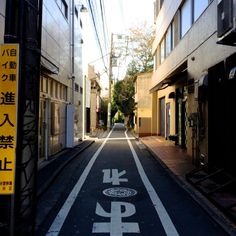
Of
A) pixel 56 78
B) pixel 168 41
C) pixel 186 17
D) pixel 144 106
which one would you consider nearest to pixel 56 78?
pixel 56 78

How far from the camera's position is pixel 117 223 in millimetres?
6887

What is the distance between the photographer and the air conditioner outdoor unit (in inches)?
296

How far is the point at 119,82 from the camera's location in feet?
187

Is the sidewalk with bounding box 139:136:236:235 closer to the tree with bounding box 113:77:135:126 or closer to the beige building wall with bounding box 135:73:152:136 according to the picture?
the beige building wall with bounding box 135:73:152:136

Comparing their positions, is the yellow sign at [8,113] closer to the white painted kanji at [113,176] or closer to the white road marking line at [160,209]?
the white road marking line at [160,209]

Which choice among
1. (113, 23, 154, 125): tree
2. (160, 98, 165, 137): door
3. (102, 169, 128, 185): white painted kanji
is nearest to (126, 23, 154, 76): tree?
(113, 23, 154, 125): tree

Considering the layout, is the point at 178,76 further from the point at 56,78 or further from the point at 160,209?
the point at 160,209

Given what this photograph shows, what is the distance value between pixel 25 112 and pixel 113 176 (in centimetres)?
721

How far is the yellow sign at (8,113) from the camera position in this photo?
15.8 ft

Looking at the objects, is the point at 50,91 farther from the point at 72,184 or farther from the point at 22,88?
the point at 22,88

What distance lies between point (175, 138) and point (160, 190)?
11770mm

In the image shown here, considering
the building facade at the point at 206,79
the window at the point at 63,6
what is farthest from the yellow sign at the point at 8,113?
the window at the point at 63,6

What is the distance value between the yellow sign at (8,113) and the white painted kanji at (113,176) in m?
6.17

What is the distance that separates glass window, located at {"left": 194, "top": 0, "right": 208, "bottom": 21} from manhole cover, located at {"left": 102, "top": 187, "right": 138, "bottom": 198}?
6291mm
